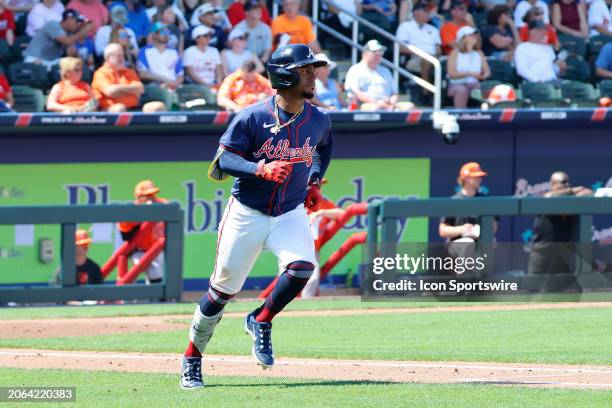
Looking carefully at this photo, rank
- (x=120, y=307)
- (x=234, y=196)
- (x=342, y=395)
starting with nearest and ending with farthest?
(x=342, y=395)
(x=234, y=196)
(x=120, y=307)

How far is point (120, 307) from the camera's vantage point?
485 inches

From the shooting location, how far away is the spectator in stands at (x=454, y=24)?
1619 cm

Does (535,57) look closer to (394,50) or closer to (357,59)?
(394,50)

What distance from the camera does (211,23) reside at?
48.9ft

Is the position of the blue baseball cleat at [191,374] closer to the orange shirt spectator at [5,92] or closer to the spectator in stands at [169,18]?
the orange shirt spectator at [5,92]

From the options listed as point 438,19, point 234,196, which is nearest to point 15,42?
point 438,19

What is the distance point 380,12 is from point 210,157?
10.4 ft

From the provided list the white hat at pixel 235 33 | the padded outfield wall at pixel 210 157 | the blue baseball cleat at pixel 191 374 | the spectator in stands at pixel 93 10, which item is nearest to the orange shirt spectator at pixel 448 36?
the padded outfield wall at pixel 210 157

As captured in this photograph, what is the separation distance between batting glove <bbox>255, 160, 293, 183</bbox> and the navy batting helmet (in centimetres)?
50

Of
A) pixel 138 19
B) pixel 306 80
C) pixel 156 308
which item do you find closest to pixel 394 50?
pixel 138 19

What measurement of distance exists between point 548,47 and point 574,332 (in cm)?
717

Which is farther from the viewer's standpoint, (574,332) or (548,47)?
(548,47)

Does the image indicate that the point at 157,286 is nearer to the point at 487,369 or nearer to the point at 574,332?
the point at 574,332

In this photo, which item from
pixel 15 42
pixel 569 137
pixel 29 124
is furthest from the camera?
pixel 569 137
